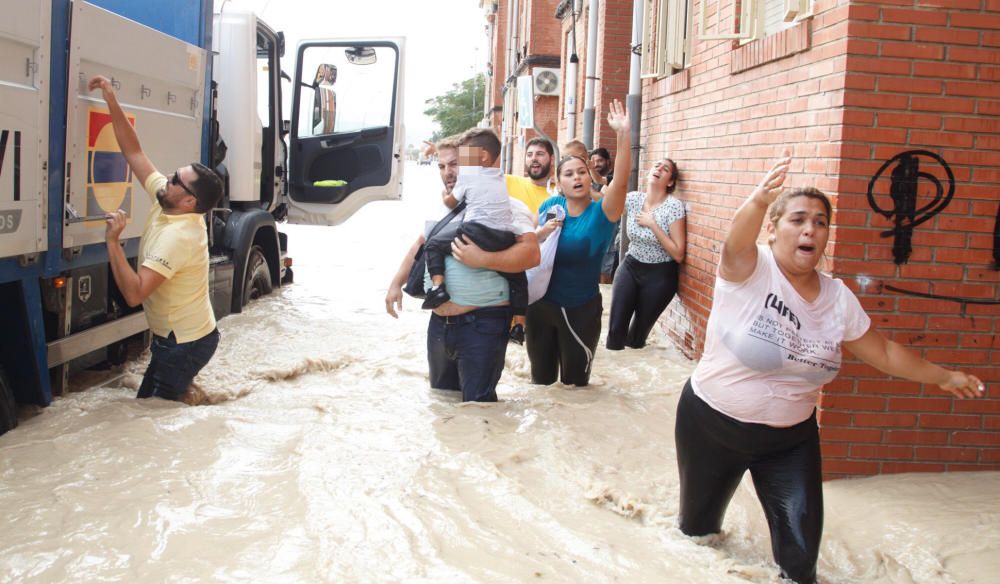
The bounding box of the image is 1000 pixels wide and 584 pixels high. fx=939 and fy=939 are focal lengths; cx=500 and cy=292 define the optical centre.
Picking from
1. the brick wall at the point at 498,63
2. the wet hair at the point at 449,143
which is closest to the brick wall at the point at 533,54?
the brick wall at the point at 498,63

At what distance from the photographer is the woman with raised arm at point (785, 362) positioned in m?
3.35

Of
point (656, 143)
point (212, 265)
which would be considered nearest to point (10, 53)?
point (212, 265)

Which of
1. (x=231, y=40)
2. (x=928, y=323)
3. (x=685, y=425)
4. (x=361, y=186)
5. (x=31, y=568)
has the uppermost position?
(x=231, y=40)

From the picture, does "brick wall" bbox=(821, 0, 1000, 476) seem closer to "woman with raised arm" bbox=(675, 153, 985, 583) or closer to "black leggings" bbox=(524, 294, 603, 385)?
"woman with raised arm" bbox=(675, 153, 985, 583)

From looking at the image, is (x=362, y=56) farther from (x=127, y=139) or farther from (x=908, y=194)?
(x=908, y=194)

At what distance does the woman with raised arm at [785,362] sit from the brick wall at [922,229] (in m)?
1.18

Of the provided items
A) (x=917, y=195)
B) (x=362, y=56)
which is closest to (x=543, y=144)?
(x=917, y=195)

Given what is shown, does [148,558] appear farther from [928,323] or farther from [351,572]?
[928,323]

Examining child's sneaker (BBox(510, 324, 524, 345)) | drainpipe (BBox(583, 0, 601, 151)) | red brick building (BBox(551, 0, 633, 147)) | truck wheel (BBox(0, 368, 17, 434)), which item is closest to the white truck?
truck wheel (BBox(0, 368, 17, 434))

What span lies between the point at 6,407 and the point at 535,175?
3581 millimetres

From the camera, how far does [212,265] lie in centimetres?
838

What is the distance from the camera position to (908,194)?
4.56 metres

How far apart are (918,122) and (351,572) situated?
10.9 ft

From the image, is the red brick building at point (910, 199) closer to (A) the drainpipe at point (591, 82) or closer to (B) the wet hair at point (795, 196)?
(B) the wet hair at point (795, 196)
